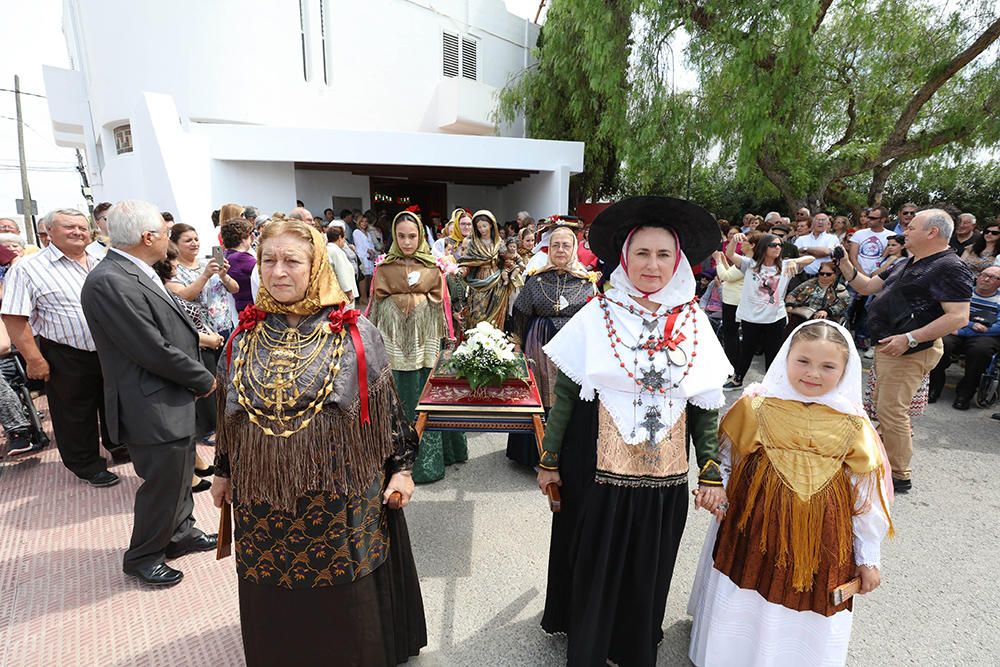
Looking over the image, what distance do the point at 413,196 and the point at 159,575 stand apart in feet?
59.0

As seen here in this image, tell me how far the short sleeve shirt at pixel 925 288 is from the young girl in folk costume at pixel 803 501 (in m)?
2.24

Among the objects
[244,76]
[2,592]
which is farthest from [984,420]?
[244,76]

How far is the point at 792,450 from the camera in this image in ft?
6.75

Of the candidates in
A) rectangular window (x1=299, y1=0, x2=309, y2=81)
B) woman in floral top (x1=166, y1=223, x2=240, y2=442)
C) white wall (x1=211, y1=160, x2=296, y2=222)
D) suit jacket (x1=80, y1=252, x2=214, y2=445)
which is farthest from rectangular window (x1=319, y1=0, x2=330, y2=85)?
suit jacket (x1=80, y1=252, x2=214, y2=445)

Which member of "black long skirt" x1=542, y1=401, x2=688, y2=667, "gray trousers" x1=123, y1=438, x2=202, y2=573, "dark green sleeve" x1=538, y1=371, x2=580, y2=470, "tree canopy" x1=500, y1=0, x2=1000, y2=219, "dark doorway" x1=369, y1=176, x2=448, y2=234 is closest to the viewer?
"black long skirt" x1=542, y1=401, x2=688, y2=667

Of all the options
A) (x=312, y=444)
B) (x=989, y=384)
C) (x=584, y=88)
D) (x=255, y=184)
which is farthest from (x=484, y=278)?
(x=584, y=88)

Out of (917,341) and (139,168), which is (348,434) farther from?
(139,168)

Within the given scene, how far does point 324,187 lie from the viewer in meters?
15.9

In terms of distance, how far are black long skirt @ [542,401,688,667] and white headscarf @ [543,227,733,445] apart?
16 centimetres

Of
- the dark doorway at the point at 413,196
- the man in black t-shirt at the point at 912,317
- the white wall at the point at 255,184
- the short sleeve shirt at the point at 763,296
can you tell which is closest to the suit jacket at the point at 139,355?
the man in black t-shirt at the point at 912,317

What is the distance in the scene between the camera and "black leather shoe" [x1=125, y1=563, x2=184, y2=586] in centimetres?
293

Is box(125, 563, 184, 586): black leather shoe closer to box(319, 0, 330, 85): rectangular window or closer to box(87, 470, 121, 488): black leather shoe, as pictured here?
box(87, 470, 121, 488): black leather shoe

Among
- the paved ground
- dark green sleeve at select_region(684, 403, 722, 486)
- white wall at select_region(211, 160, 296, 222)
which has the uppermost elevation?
white wall at select_region(211, 160, 296, 222)

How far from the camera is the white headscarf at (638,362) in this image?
204 cm
